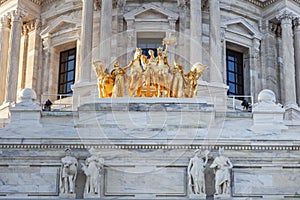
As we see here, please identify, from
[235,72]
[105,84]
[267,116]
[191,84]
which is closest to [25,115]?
[105,84]

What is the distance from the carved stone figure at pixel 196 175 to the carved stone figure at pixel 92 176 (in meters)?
3.12

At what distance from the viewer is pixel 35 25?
4503 cm

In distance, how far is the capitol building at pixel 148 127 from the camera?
27109mm

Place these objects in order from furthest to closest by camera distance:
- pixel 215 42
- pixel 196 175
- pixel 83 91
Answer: pixel 215 42, pixel 83 91, pixel 196 175

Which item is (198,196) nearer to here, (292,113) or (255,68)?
(292,113)

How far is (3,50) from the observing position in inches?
1736

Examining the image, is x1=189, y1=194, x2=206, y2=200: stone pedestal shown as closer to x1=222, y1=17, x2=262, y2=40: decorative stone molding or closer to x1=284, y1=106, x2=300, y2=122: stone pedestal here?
x1=284, y1=106, x2=300, y2=122: stone pedestal

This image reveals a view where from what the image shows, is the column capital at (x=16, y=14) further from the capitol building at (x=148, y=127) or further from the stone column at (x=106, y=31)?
the stone column at (x=106, y=31)

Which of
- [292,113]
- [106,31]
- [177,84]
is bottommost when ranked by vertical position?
[292,113]

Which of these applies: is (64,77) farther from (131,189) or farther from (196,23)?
(131,189)

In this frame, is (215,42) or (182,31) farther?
(182,31)

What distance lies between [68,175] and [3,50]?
62.2 feet

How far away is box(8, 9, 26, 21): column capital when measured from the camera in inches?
1722

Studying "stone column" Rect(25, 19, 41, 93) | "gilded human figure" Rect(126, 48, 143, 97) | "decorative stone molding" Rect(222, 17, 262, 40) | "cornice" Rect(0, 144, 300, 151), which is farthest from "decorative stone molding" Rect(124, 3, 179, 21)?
"cornice" Rect(0, 144, 300, 151)
